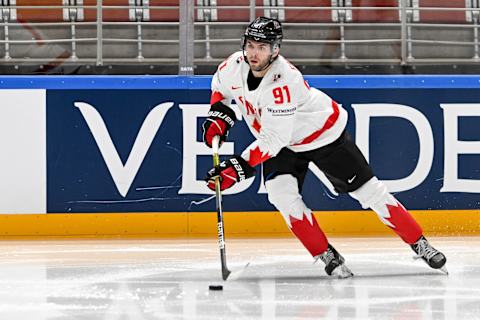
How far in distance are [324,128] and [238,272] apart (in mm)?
1019

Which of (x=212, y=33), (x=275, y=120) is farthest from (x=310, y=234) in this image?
(x=212, y=33)

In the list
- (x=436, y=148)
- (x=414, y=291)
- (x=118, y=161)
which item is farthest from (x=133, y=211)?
(x=414, y=291)

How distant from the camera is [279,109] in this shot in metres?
5.72

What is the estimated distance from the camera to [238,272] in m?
6.41

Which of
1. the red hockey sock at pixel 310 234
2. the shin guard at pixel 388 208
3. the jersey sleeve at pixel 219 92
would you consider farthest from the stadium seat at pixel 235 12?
the red hockey sock at pixel 310 234

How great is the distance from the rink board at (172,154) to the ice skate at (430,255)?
2.23 metres

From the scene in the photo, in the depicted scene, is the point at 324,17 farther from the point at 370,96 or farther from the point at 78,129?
the point at 78,129

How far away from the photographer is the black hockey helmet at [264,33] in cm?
575

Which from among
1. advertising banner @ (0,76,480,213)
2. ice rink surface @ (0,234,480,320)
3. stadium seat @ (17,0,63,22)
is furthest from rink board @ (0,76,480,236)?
stadium seat @ (17,0,63,22)

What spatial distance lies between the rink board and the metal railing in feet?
1.26

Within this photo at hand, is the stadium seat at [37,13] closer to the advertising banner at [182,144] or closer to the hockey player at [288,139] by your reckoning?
the advertising banner at [182,144]

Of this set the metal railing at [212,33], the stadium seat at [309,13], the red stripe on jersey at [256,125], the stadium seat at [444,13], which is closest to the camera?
the red stripe on jersey at [256,125]

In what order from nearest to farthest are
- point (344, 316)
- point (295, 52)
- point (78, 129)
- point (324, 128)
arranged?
point (344, 316) < point (324, 128) < point (78, 129) < point (295, 52)

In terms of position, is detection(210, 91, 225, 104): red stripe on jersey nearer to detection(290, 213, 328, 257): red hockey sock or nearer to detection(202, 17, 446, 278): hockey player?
detection(202, 17, 446, 278): hockey player
